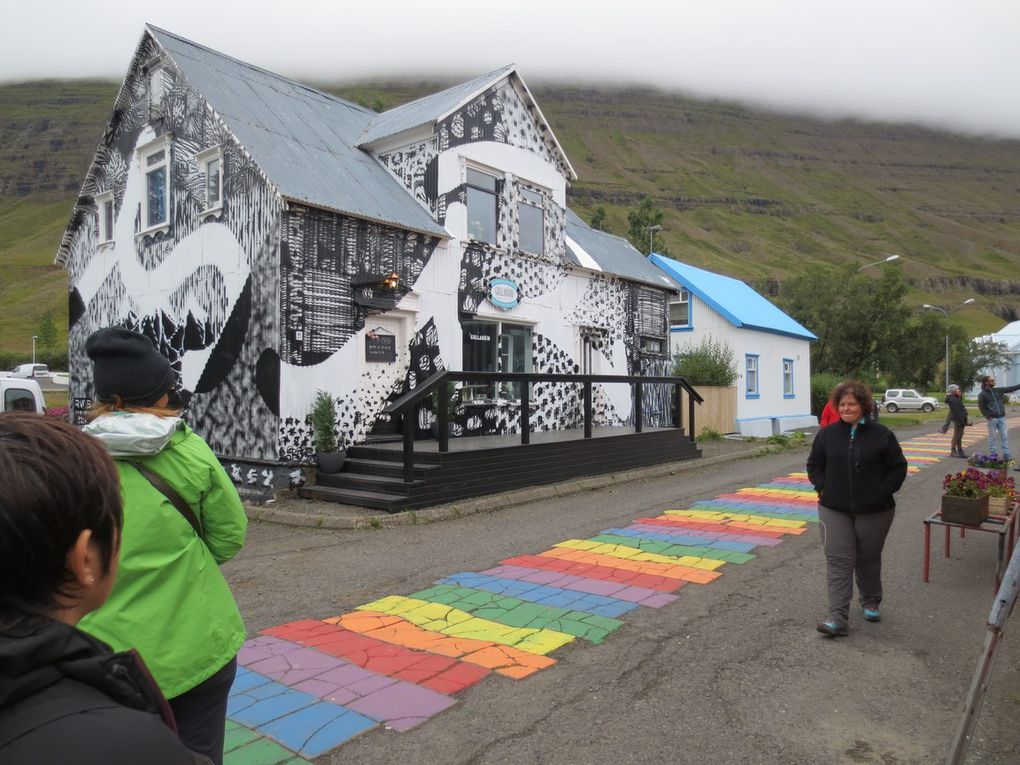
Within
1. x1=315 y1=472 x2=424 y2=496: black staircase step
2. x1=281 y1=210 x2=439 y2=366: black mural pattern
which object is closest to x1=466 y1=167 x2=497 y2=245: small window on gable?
x1=281 y1=210 x2=439 y2=366: black mural pattern

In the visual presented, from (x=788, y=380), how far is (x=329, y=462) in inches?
795

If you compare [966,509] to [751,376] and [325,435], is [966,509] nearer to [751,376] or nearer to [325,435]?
[325,435]

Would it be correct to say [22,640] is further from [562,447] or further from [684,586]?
[562,447]

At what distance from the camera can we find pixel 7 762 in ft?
3.35

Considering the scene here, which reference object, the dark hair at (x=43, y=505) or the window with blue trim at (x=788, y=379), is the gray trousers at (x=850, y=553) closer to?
the dark hair at (x=43, y=505)

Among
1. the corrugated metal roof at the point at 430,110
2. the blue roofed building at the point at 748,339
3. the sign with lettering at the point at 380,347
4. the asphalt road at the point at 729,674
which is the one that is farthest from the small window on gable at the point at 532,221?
the blue roofed building at the point at 748,339

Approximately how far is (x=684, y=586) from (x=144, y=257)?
11.5 m

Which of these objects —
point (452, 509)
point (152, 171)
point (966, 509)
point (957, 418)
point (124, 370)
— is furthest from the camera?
point (957, 418)

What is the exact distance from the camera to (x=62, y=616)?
1.26 m

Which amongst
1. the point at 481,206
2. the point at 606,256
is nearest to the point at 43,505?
the point at 481,206

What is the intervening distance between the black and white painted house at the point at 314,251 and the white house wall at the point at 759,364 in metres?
7.74

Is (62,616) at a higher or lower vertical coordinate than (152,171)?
lower

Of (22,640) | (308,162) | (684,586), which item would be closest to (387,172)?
(308,162)

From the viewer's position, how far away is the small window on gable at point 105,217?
14570 mm
